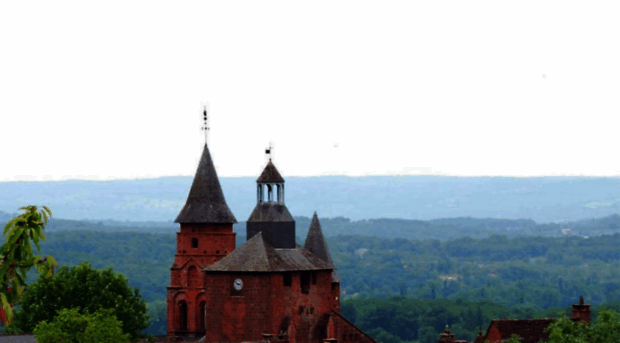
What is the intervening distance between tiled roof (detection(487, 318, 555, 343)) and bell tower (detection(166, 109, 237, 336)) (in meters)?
24.5

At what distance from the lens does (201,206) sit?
307 feet

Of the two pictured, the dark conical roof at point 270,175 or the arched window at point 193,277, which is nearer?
the dark conical roof at point 270,175

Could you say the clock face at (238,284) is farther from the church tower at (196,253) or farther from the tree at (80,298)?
the tree at (80,298)

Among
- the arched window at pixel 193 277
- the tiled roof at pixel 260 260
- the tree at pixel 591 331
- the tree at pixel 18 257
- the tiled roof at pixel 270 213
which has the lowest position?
the tree at pixel 591 331

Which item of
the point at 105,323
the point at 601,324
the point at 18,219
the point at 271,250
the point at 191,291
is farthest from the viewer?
the point at 191,291

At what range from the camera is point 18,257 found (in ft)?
63.7

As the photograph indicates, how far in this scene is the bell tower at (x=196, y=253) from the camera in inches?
3622

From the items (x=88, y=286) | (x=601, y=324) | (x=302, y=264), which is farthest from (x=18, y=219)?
(x=88, y=286)

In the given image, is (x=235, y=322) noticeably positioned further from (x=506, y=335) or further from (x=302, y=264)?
(x=506, y=335)

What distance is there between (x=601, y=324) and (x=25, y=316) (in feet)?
189

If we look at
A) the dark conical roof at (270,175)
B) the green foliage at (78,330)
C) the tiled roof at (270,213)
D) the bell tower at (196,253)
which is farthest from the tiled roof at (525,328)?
the bell tower at (196,253)

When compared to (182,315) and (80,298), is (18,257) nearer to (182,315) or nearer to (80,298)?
(182,315)

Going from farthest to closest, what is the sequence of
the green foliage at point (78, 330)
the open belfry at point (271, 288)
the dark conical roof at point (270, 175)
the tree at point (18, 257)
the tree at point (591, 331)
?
the dark conical roof at point (270, 175) → the open belfry at point (271, 288) → the green foliage at point (78, 330) → the tree at point (591, 331) → the tree at point (18, 257)

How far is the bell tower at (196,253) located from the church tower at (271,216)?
14.0 metres
